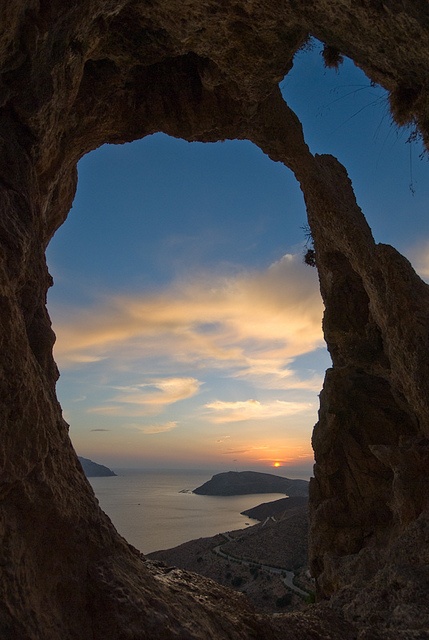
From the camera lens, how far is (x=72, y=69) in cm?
662

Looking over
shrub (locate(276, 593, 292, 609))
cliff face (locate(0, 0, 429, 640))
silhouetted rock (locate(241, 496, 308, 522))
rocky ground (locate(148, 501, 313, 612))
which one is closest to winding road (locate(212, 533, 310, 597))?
rocky ground (locate(148, 501, 313, 612))

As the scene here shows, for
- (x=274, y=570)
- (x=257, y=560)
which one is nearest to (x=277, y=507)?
(x=257, y=560)

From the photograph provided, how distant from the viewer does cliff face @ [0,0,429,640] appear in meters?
4.38

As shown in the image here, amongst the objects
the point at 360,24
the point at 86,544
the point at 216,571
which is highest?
the point at 360,24

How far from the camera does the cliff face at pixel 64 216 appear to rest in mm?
4375

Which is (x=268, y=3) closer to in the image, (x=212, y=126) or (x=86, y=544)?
(x=212, y=126)

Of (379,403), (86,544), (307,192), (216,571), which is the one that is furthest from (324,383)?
(216,571)

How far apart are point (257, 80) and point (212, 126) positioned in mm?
1941

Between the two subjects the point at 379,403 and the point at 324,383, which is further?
the point at 324,383

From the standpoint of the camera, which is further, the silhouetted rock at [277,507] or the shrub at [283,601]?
the silhouetted rock at [277,507]

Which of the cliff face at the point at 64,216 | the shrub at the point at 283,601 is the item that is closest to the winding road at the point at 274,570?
the shrub at the point at 283,601

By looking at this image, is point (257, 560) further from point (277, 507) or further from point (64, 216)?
point (277, 507)

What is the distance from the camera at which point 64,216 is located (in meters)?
10.7

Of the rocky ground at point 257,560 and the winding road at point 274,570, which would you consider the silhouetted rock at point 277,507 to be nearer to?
the rocky ground at point 257,560
